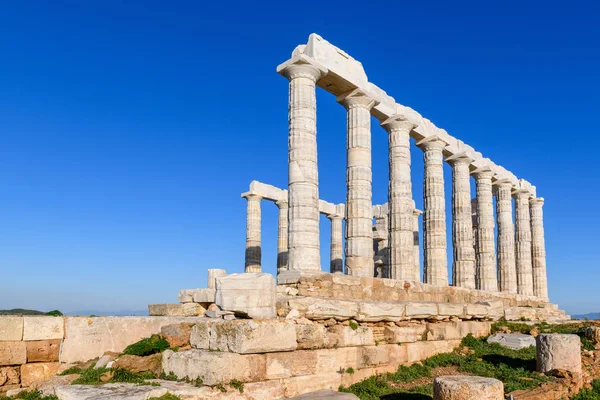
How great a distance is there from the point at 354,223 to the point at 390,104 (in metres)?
6.51

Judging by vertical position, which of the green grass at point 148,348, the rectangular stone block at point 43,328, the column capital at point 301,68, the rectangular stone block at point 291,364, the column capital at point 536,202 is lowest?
the rectangular stone block at point 291,364

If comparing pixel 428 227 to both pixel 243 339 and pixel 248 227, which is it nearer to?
pixel 248 227

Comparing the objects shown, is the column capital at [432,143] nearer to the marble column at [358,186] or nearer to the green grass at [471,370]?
the marble column at [358,186]

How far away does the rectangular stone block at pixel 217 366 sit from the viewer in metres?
8.79

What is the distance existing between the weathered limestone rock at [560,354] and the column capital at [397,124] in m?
15.7

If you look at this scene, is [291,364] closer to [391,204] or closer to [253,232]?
[391,204]

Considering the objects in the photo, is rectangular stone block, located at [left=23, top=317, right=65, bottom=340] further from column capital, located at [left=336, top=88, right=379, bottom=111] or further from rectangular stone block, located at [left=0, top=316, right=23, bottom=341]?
column capital, located at [left=336, top=88, right=379, bottom=111]

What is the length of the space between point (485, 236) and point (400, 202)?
31.8 feet

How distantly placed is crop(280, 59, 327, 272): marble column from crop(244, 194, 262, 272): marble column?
14419 millimetres

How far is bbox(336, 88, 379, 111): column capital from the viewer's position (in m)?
23.7

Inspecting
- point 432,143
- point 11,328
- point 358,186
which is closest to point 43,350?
point 11,328

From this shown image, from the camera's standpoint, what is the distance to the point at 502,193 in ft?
120

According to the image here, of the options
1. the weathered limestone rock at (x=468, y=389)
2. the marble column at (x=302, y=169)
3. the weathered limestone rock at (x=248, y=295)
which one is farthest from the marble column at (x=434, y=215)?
the weathered limestone rock at (x=468, y=389)

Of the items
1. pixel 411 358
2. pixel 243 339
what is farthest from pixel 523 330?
pixel 243 339
